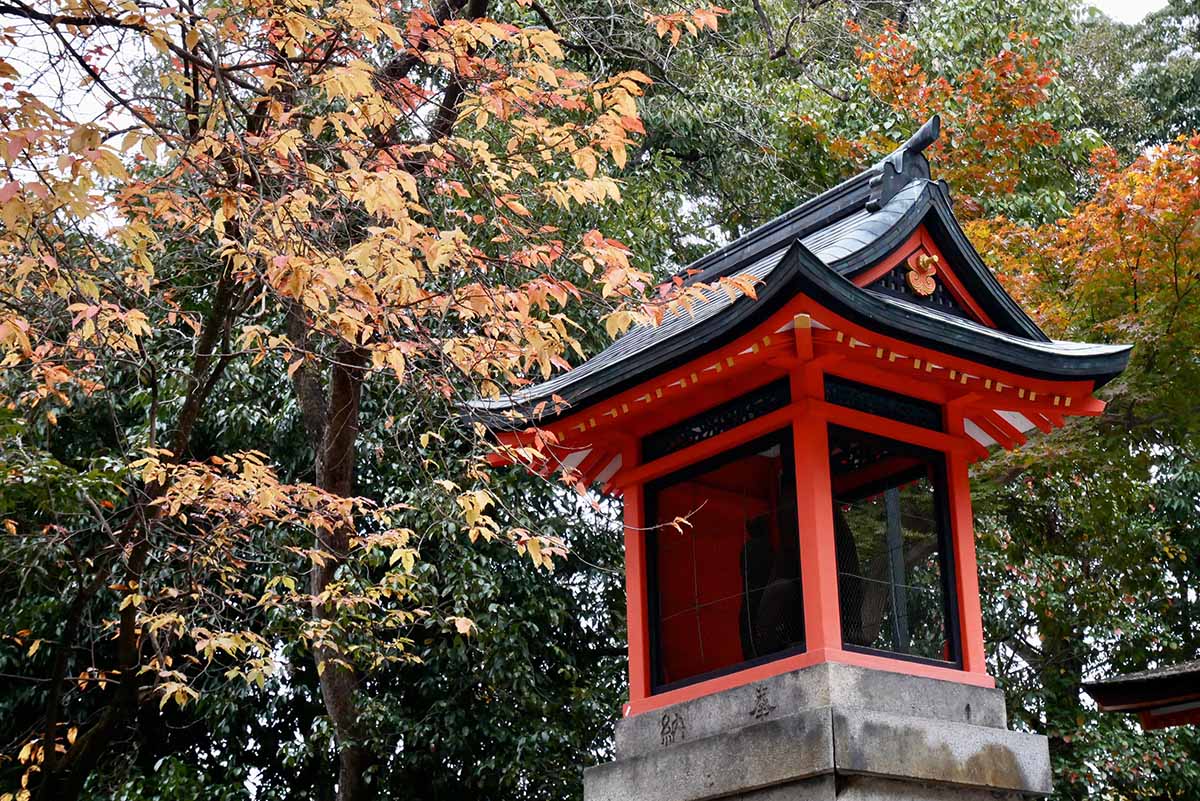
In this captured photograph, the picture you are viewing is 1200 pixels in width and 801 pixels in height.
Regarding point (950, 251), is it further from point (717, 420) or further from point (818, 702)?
point (818, 702)

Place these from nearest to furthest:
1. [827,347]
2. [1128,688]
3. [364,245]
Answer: [364,245] < [827,347] < [1128,688]

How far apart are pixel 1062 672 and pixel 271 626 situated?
24.6 feet

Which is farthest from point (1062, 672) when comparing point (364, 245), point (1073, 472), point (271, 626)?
point (364, 245)

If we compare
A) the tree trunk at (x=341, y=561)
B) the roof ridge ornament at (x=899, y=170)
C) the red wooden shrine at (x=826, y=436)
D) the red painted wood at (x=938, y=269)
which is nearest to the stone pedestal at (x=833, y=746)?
the red wooden shrine at (x=826, y=436)

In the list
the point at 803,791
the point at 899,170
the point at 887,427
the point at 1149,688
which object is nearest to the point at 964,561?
the point at 887,427

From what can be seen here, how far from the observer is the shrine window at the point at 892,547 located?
18.6 ft

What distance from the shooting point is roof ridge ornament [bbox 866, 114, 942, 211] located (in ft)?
21.0

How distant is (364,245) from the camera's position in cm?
405

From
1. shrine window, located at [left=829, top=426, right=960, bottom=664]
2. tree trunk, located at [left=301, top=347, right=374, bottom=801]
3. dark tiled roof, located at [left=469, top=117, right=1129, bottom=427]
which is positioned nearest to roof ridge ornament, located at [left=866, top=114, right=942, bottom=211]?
dark tiled roof, located at [left=469, top=117, right=1129, bottom=427]

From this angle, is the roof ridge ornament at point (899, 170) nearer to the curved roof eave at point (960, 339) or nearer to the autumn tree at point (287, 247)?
the curved roof eave at point (960, 339)

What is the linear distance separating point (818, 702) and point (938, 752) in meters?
0.63

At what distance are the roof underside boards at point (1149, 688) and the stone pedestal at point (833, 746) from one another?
2.10 meters

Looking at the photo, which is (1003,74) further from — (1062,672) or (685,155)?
(1062,672)

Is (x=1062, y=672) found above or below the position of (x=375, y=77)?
below
